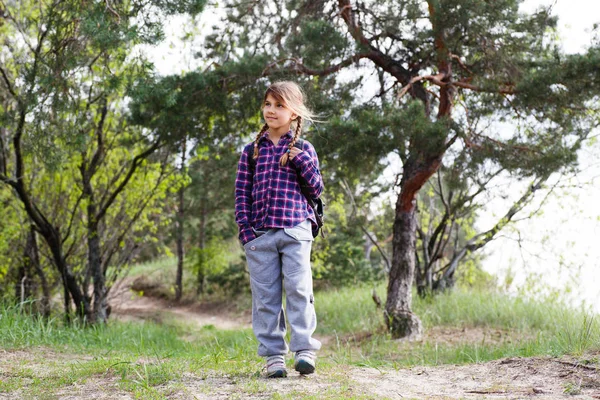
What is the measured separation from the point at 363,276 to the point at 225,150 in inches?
259

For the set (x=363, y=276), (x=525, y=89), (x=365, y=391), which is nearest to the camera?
(x=365, y=391)

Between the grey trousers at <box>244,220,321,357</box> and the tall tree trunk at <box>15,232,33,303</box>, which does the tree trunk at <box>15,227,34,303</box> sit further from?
the grey trousers at <box>244,220,321,357</box>

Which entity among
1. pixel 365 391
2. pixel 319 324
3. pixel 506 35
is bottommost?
pixel 319 324

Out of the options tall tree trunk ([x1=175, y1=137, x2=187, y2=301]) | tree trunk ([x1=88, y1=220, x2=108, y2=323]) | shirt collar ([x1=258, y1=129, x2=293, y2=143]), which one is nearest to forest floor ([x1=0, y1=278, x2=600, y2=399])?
shirt collar ([x1=258, y1=129, x2=293, y2=143])

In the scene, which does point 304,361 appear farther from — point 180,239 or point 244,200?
point 180,239

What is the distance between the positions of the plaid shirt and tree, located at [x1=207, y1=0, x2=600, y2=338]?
9.91ft

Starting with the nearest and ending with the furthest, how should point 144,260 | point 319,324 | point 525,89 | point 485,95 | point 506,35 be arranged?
point 525,89 → point 506,35 → point 485,95 → point 319,324 → point 144,260

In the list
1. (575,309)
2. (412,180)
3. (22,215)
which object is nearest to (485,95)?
(412,180)

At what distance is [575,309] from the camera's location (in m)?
8.18

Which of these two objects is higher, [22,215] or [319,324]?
[22,215]

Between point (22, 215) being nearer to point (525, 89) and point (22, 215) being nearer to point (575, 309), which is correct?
point (525, 89)

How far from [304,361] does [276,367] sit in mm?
176

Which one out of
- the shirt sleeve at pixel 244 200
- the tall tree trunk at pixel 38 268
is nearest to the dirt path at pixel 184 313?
the tall tree trunk at pixel 38 268

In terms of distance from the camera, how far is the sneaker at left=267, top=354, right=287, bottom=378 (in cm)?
348
